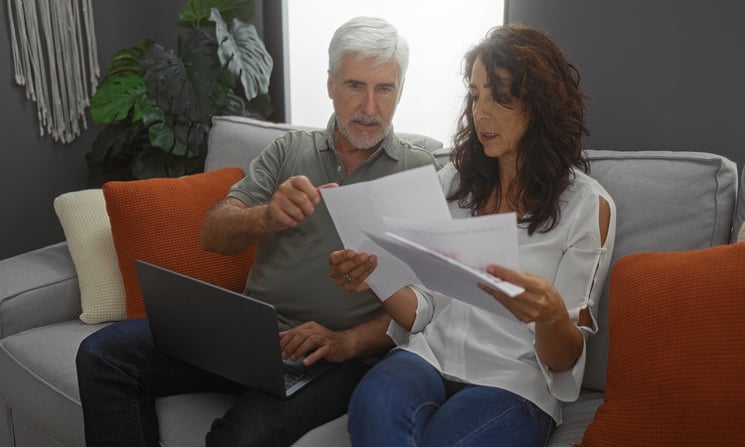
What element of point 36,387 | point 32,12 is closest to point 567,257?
point 36,387

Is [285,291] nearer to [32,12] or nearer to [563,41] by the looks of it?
[563,41]

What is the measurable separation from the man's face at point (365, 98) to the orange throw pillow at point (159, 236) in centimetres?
49

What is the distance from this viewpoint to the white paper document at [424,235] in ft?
2.91

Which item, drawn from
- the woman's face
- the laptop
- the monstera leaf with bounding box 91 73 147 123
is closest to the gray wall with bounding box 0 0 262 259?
the monstera leaf with bounding box 91 73 147 123

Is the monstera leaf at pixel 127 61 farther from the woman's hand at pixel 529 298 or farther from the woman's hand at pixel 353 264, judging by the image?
the woman's hand at pixel 529 298

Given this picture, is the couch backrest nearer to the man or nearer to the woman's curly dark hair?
the woman's curly dark hair

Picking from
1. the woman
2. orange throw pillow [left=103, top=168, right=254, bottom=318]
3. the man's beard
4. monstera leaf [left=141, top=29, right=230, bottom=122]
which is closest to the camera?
Result: the woman

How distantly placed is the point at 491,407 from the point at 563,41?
51.9 inches

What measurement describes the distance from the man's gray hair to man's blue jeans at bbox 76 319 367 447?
0.65m

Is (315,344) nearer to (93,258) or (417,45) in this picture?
(93,258)

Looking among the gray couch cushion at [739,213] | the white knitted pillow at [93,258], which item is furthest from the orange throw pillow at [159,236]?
the gray couch cushion at [739,213]

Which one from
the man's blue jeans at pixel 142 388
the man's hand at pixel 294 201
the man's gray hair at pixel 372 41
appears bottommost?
the man's blue jeans at pixel 142 388

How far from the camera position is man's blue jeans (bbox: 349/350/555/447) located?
3.56 ft

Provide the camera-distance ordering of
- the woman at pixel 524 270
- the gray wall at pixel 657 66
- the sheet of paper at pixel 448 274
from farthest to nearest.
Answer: the gray wall at pixel 657 66
the woman at pixel 524 270
the sheet of paper at pixel 448 274
